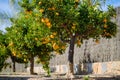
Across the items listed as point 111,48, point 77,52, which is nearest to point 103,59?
point 111,48

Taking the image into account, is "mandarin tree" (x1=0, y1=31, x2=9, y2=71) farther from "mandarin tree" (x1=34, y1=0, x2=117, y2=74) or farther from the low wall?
"mandarin tree" (x1=34, y1=0, x2=117, y2=74)

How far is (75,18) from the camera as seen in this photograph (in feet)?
41.2

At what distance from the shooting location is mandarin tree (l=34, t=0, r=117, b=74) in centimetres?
1252

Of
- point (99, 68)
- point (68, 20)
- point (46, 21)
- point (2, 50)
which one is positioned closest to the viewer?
point (46, 21)

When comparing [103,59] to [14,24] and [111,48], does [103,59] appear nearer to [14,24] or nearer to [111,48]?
[111,48]

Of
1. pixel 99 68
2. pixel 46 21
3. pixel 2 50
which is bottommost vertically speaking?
pixel 99 68

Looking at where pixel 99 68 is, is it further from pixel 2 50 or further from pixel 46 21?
pixel 2 50

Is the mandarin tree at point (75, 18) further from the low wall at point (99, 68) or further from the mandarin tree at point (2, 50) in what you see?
the mandarin tree at point (2, 50)

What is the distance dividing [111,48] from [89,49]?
2.59 metres

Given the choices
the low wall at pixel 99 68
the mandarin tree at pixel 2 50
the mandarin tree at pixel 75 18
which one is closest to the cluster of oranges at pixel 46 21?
the mandarin tree at pixel 75 18

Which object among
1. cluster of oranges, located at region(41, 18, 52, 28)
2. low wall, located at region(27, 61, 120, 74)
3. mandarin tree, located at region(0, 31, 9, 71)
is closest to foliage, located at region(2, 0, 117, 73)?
cluster of oranges, located at region(41, 18, 52, 28)

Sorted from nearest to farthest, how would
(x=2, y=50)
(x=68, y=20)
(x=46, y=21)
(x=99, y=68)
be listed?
1. (x=46, y=21)
2. (x=68, y=20)
3. (x=99, y=68)
4. (x=2, y=50)

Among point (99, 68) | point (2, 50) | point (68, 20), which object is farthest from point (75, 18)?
point (2, 50)

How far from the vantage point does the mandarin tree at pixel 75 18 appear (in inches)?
493
